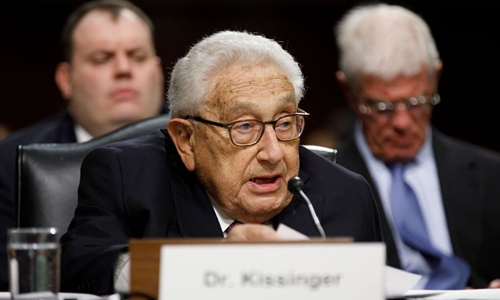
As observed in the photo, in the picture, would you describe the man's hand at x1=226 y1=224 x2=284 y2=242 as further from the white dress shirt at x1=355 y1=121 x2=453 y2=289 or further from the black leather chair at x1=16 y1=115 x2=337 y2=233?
the white dress shirt at x1=355 y1=121 x2=453 y2=289

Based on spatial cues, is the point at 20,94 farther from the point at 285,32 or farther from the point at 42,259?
the point at 42,259

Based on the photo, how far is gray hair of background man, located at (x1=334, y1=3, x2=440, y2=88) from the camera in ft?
13.0

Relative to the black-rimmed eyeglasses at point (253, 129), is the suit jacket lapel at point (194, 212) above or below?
below

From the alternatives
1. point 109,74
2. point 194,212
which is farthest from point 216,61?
point 109,74

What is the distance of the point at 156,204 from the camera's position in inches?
93.3

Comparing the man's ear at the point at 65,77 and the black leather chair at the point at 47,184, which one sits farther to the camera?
the man's ear at the point at 65,77

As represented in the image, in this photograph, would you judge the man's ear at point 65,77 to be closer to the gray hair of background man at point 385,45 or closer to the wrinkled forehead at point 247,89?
the gray hair of background man at point 385,45

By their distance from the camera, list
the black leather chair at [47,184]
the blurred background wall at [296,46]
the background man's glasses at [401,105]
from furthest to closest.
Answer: the blurred background wall at [296,46] → the background man's glasses at [401,105] → the black leather chair at [47,184]

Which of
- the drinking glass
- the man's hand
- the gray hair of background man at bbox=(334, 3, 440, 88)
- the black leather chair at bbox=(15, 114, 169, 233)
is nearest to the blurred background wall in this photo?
the gray hair of background man at bbox=(334, 3, 440, 88)

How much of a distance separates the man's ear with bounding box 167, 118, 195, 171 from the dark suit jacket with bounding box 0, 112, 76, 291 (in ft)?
2.57

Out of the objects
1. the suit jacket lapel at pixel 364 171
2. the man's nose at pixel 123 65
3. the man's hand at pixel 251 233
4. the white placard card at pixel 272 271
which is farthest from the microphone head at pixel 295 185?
the man's nose at pixel 123 65

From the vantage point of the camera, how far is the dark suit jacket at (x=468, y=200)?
3.77 metres

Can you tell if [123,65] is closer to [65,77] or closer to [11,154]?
[65,77]

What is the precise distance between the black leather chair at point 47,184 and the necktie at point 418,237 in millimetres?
1574
